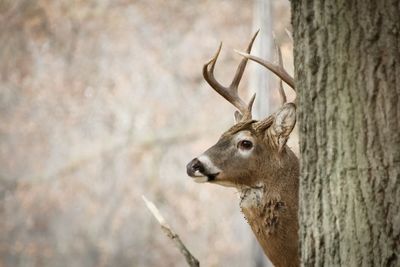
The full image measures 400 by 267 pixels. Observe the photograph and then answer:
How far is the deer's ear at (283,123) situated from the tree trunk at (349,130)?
135cm

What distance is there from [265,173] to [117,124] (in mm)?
10224

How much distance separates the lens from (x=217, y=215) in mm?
15531

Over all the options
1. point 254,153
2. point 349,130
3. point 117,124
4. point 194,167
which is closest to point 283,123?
point 254,153

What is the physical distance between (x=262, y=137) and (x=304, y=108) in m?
1.54

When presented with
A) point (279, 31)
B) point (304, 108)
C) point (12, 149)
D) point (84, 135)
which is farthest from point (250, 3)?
point (304, 108)

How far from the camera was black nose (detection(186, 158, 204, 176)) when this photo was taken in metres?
5.88

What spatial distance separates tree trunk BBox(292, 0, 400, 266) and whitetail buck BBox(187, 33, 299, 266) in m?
1.27

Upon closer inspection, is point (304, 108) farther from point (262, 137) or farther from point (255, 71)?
point (255, 71)

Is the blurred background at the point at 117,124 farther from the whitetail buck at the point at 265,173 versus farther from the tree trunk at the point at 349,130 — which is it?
the tree trunk at the point at 349,130

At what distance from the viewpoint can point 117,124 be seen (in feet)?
53.2

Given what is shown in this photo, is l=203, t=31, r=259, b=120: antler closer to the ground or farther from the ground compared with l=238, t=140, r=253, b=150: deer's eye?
farther from the ground

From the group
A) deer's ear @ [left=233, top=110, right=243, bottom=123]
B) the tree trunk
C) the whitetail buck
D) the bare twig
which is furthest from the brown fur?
the tree trunk

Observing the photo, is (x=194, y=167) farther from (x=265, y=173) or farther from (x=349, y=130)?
(x=349, y=130)

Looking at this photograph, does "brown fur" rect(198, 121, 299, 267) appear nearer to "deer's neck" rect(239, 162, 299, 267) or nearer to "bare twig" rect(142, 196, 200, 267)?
"deer's neck" rect(239, 162, 299, 267)
